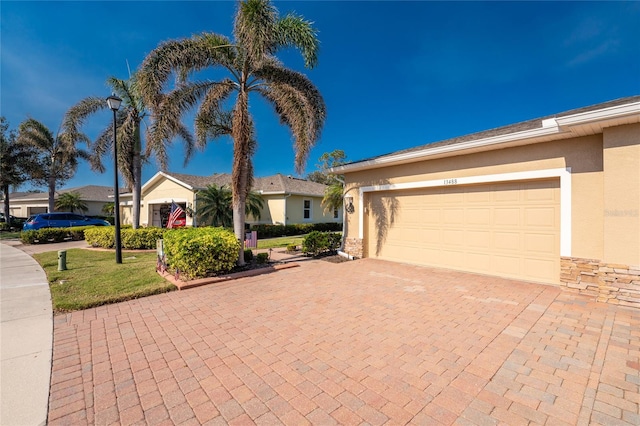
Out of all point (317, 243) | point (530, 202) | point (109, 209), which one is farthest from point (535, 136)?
point (109, 209)

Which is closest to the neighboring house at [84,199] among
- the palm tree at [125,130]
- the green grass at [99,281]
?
the palm tree at [125,130]

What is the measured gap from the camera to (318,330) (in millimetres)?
4125

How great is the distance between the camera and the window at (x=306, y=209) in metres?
22.3

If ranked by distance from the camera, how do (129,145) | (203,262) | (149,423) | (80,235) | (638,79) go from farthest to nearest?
(80,235), (129,145), (638,79), (203,262), (149,423)

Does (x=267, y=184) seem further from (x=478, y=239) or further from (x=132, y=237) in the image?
(x=478, y=239)

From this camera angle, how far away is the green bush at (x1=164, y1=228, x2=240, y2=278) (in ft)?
21.9

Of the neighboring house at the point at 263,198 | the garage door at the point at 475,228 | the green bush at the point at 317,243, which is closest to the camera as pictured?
the garage door at the point at 475,228

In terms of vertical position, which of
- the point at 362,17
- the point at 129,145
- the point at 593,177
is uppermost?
the point at 362,17

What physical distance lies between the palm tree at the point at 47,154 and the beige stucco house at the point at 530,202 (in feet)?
83.1

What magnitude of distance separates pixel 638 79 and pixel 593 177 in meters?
6.87

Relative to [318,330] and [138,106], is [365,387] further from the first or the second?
[138,106]

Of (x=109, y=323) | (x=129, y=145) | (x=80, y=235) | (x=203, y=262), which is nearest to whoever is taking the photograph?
(x=109, y=323)

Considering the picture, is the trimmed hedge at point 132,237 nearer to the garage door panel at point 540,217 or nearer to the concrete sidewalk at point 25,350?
the concrete sidewalk at point 25,350

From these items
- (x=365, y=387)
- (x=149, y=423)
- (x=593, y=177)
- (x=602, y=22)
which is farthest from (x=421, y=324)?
(x=602, y=22)
